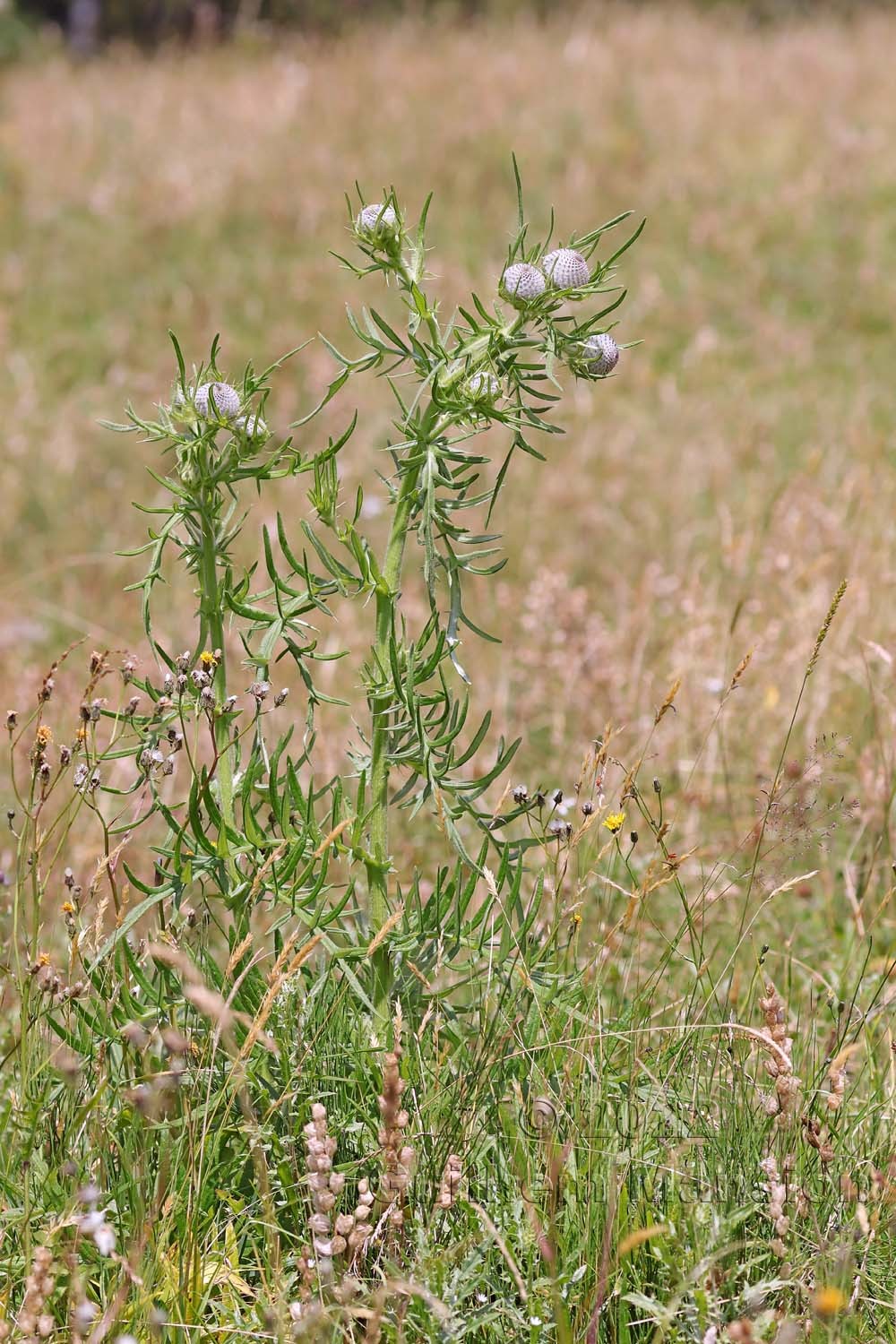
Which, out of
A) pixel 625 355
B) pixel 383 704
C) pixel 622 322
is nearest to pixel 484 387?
pixel 383 704

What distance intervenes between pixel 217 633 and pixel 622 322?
1996 mm

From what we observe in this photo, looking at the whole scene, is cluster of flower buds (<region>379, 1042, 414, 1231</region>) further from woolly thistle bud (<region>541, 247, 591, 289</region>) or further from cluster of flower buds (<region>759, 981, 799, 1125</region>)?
woolly thistle bud (<region>541, 247, 591, 289</region>)

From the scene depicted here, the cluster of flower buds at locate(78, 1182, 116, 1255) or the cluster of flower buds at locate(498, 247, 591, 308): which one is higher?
the cluster of flower buds at locate(498, 247, 591, 308)

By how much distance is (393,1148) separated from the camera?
1403 millimetres

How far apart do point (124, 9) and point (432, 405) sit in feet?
58.5

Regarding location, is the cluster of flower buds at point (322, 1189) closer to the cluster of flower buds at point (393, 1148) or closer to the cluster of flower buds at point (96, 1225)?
the cluster of flower buds at point (393, 1148)

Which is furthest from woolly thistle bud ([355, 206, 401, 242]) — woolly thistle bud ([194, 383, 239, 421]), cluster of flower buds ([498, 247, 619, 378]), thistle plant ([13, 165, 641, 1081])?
woolly thistle bud ([194, 383, 239, 421])

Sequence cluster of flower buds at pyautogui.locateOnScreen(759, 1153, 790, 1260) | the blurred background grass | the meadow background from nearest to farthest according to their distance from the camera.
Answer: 1. cluster of flower buds at pyautogui.locateOnScreen(759, 1153, 790, 1260)
2. the meadow background
3. the blurred background grass

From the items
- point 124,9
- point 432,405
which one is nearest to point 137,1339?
point 432,405

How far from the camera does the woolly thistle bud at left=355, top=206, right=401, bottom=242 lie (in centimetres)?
158

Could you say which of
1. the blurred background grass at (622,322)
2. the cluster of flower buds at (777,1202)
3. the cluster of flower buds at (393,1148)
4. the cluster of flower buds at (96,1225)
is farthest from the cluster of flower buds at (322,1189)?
the blurred background grass at (622,322)

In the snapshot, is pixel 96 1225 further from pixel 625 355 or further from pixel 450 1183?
pixel 625 355

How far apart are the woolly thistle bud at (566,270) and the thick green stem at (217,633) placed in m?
0.52

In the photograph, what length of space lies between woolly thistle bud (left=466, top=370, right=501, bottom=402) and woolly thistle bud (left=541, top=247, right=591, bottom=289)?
0.43ft
